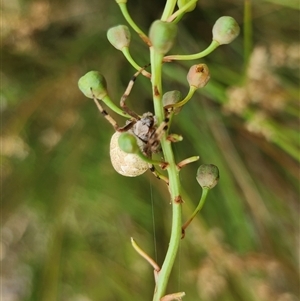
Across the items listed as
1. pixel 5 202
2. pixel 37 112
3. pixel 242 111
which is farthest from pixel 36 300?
pixel 242 111

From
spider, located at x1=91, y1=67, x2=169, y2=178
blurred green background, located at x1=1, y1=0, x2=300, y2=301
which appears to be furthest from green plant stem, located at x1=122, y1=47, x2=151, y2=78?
blurred green background, located at x1=1, y1=0, x2=300, y2=301

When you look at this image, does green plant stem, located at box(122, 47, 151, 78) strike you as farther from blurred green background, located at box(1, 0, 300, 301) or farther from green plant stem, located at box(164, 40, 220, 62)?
blurred green background, located at box(1, 0, 300, 301)

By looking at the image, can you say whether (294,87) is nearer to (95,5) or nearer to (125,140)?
(95,5)

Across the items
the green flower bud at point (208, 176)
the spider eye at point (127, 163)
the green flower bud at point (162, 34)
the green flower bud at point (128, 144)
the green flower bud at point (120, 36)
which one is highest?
the green flower bud at point (162, 34)

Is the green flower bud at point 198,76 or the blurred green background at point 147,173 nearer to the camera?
the green flower bud at point 198,76

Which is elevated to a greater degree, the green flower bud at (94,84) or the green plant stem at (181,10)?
the green plant stem at (181,10)

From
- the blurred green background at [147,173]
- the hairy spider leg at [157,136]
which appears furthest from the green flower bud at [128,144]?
the blurred green background at [147,173]

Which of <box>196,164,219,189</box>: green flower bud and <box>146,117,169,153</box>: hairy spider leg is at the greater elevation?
<box>146,117,169,153</box>: hairy spider leg

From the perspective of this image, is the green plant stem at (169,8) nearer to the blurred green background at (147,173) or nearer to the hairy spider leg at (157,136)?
the hairy spider leg at (157,136)
